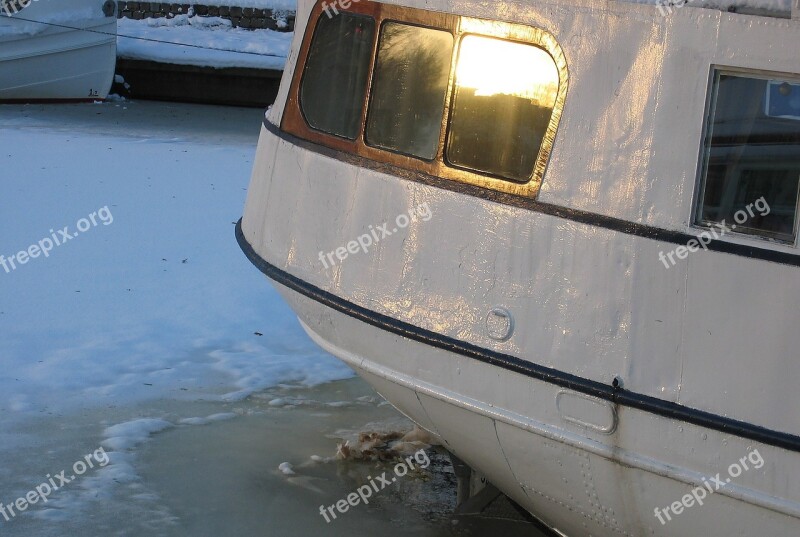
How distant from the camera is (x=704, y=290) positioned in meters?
3.45

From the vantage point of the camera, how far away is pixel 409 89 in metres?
4.20

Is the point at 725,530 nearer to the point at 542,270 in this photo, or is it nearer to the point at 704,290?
the point at 704,290

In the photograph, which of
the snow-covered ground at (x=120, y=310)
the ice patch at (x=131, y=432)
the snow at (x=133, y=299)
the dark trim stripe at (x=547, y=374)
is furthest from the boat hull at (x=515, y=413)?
the snow at (x=133, y=299)

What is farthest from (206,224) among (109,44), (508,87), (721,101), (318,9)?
(109,44)

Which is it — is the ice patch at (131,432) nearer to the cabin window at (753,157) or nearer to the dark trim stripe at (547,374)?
the dark trim stripe at (547,374)

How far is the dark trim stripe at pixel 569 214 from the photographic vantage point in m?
3.37

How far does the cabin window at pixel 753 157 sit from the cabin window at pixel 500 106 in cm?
61

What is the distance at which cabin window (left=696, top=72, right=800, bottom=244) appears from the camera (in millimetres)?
3354

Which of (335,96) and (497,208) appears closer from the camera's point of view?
(497,208)

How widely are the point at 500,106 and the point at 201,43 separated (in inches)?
644

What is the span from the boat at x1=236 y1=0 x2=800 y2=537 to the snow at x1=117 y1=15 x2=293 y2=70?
13.5 m

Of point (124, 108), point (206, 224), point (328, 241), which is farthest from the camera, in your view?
point (124, 108)

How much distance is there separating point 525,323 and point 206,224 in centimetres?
662

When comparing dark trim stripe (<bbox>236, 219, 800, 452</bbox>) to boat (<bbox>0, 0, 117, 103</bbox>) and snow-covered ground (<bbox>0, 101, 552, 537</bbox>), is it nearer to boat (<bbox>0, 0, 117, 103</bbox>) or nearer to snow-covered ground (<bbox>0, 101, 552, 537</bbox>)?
snow-covered ground (<bbox>0, 101, 552, 537</bbox>)
